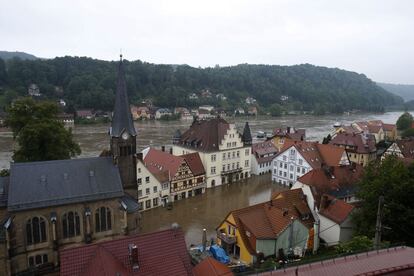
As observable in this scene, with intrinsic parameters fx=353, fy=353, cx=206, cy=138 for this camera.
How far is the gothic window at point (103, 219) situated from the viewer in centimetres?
2616

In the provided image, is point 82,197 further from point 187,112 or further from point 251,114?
point 251,114

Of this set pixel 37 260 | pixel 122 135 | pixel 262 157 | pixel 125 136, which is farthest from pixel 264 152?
pixel 37 260

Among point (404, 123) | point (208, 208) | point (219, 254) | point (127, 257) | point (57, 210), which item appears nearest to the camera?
point (127, 257)

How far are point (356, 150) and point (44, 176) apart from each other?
4685cm

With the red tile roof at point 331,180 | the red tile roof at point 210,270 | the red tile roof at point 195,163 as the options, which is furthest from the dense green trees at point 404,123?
the red tile roof at point 210,270

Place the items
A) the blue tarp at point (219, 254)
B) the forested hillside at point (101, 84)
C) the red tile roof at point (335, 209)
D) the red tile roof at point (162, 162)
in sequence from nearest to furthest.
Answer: the blue tarp at point (219, 254)
the red tile roof at point (335, 209)
the red tile roof at point (162, 162)
the forested hillside at point (101, 84)

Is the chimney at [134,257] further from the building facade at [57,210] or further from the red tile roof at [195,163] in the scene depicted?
the red tile roof at [195,163]

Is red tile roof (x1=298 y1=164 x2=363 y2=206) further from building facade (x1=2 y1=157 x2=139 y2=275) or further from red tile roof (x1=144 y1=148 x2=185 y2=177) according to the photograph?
building facade (x1=2 y1=157 x2=139 y2=275)

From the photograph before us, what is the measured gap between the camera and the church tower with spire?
2789cm

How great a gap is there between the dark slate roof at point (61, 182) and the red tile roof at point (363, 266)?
52.0ft

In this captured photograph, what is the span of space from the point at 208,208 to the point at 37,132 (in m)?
19.0

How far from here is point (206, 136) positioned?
4884cm

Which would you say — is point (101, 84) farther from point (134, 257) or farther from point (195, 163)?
point (134, 257)

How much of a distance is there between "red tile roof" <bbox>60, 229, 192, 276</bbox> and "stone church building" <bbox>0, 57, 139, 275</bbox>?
892 cm
